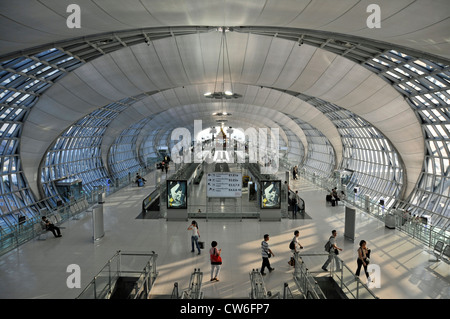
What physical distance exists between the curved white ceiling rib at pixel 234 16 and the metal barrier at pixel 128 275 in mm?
6857

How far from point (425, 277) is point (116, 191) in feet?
62.5

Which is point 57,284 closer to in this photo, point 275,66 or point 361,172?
point 275,66

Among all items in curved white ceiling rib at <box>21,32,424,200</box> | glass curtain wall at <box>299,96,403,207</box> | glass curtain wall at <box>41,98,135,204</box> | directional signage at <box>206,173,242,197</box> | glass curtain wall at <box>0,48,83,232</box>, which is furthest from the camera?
glass curtain wall at <box>299,96,403,207</box>

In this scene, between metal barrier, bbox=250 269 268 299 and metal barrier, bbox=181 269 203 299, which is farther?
metal barrier, bbox=250 269 268 299

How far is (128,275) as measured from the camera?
26.1 ft

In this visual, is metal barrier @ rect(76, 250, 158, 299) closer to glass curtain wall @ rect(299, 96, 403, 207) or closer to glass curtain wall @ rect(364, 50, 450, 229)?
glass curtain wall @ rect(364, 50, 450, 229)

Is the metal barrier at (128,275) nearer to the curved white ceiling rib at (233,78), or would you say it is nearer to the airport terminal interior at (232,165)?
the airport terminal interior at (232,165)

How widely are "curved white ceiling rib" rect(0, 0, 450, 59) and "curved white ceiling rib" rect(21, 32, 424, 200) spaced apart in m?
7.99

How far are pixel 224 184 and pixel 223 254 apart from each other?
437cm

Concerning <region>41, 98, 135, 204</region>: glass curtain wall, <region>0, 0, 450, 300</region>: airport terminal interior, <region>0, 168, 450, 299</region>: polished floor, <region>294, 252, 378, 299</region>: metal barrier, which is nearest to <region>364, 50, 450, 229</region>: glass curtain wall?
<region>0, 0, 450, 300</region>: airport terminal interior

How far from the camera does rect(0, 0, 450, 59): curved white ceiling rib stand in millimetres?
8578

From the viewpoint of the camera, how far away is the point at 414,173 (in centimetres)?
2827

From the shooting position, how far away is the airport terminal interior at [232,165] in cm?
856

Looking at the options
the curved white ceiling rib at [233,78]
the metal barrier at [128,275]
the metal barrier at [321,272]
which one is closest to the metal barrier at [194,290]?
the metal barrier at [128,275]
